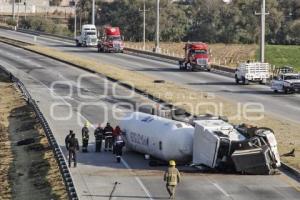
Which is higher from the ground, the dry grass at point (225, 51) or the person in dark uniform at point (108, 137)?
the dry grass at point (225, 51)

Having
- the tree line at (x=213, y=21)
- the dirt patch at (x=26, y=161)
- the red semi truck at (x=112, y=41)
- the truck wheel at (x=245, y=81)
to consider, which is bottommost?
the dirt patch at (x=26, y=161)

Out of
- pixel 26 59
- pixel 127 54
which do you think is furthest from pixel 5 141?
pixel 127 54

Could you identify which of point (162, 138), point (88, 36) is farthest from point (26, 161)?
point (88, 36)

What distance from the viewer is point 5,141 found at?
134 ft

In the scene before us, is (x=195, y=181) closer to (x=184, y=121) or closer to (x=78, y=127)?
(x=184, y=121)

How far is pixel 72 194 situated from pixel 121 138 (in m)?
8.44

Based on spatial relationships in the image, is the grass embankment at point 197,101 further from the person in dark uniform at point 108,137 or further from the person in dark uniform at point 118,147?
the person in dark uniform at point 108,137

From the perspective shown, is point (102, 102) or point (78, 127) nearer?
point (78, 127)

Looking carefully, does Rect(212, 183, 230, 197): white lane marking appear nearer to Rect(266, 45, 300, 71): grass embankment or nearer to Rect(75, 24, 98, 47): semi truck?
Rect(266, 45, 300, 71): grass embankment

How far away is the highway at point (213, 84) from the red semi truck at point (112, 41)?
1601 millimetres

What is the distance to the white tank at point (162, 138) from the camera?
29734 millimetres

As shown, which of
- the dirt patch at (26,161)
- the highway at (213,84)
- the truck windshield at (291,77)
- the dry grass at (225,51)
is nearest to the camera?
the dirt patch at (26,161)

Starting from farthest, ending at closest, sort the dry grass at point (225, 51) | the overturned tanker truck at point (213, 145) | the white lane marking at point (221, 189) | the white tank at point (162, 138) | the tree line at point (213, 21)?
the tree line at point (213, 21) < the dry grass at point (225, 51) < the white tank at point (162, 138) < the overturned tanker truck at point (213, 145) < the white lane marking at point (221, 189)

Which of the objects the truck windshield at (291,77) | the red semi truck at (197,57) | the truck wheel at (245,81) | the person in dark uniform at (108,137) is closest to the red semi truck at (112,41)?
the red semi truck at (197,57)
